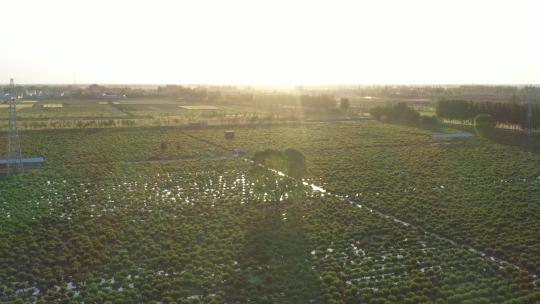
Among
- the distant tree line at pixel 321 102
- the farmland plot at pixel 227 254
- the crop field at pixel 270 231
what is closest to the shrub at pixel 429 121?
the distant tree line at pixel 321 102

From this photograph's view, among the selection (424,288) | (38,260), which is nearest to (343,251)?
(424,288)

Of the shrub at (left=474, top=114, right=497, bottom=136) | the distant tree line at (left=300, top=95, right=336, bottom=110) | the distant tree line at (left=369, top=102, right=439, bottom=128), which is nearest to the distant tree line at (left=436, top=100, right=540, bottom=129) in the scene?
the distant tree line at (left=369, top=102, right=439, bottom=128)

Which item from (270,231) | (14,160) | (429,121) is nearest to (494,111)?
(429,121)

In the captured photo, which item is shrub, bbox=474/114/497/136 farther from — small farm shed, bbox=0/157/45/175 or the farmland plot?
small farm shed, bbox=0/157/45/175

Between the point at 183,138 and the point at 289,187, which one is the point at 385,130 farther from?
the point at 289,187

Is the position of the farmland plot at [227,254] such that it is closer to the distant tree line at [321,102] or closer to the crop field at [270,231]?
the crop field at [270,231]

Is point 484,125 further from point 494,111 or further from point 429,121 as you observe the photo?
point 429,121

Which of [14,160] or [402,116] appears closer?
[14,160]

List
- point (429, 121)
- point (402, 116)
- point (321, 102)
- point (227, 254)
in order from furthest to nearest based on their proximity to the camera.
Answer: point (321, 102) → point (402, 116) → point (429, 121) → point (227, 254)
